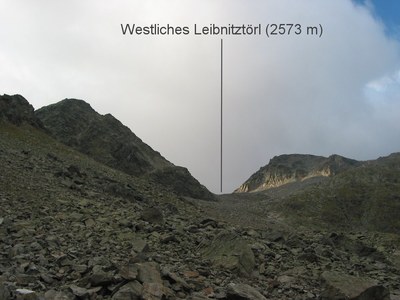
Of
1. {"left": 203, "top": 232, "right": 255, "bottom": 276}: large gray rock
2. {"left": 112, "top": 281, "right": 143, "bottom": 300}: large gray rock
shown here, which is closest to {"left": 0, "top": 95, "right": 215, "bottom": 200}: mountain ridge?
{"left": 203, "top": 232, "right": 255, "bottom": 276}: large gray rock

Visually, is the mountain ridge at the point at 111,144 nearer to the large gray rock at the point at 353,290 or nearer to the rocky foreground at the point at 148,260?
the rocky foreground at the point at 148,260

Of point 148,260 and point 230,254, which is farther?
point 230,254

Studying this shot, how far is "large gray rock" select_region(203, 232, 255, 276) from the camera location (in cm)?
1495

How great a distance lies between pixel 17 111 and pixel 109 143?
3214 cm

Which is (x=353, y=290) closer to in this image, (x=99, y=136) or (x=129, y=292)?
(x=129, y=292)

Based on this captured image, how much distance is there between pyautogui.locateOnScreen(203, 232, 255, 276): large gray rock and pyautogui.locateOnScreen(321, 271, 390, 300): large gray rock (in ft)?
9.68

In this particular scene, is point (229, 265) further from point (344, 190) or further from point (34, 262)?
point (344, 190)

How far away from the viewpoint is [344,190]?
114 metres

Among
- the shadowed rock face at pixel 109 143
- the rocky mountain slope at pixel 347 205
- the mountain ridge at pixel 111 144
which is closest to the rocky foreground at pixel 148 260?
the mountain ridge at pixel 111 144

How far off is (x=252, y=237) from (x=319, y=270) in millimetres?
5257

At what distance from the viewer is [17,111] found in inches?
2911

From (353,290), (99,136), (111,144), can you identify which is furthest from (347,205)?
(353,290)

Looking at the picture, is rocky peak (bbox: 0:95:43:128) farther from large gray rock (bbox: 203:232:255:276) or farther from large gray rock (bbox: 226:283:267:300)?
large gray rock (bbox: 226:283:267:300)

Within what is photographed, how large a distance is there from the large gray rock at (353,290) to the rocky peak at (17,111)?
63115mm
